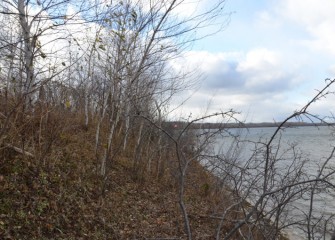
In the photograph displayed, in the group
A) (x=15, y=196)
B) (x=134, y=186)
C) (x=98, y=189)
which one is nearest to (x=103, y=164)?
(x=98, y=189)

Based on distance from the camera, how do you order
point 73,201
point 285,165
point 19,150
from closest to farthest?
point 19,150 < point 73,201 < point 285,165

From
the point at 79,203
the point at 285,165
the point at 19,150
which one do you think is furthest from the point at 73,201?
the point at 285,165

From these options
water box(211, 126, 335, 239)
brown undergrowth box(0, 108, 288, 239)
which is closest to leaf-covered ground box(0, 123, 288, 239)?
brown undergrowth box(0, 108, 288, 239)

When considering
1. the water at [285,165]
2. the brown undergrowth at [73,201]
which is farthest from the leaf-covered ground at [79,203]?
the water at [285,165]

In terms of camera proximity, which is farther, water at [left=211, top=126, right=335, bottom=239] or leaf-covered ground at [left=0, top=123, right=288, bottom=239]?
leaf-covered ground at [left=0, top=123, right=288, bottom=239]

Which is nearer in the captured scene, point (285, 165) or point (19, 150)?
point (19, 150)

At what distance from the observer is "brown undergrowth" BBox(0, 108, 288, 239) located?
5.65 m

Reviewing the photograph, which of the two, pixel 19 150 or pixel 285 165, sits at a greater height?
pixel 19 150

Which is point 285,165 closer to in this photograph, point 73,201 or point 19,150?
point 73,201

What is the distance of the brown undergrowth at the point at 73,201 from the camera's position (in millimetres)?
5649

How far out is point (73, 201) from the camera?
682 cm

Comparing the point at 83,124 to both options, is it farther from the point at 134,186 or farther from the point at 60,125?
the point at 60,125

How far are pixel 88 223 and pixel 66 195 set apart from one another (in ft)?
2.45

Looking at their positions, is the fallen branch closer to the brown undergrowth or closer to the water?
the brown undergrowth
